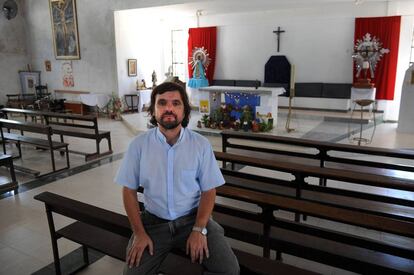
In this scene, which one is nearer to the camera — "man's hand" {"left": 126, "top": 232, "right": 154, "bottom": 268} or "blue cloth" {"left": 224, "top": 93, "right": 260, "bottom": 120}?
"man's hand" {"left": 126, "top": 232, "right": 154, "bottom": 268}

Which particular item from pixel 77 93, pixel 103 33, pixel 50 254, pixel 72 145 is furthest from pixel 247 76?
pixel 50 254

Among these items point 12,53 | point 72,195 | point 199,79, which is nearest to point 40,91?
point 12,53

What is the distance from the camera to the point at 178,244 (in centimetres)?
164

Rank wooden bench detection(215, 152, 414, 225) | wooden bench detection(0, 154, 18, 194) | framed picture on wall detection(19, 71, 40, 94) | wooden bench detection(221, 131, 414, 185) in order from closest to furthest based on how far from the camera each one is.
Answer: wooden bench detection(215, 152, 414, 225) < wooden bench detection(221, 131, 414, 185) < wooden bench detection(0, 154, 18, 194) < framed picture on wall detection(19, 71, 40, 94)

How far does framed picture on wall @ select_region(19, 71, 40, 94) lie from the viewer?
37.7 feet

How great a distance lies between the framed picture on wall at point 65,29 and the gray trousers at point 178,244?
1016cm

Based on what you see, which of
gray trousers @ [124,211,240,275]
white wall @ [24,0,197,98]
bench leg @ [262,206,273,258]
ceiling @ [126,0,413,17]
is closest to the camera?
gray trousers @ [124,211,240,275]

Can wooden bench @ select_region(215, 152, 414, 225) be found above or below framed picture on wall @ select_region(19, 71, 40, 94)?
below

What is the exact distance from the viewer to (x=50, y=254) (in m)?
2.67

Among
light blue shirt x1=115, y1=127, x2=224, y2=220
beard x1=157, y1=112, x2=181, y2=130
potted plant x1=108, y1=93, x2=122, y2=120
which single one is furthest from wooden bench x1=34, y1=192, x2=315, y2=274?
potted plant x1=108, y1=93, x2=122, y2=120

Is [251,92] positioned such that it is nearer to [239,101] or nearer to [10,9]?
[239,101]

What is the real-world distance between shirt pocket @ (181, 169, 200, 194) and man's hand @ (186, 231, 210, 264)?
0.73 ft

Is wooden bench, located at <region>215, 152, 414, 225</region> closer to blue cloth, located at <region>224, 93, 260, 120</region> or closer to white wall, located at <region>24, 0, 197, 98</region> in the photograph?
blue cloth, located at <region>224, 93, 260, 120</region>

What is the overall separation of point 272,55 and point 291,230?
881 centimetres
